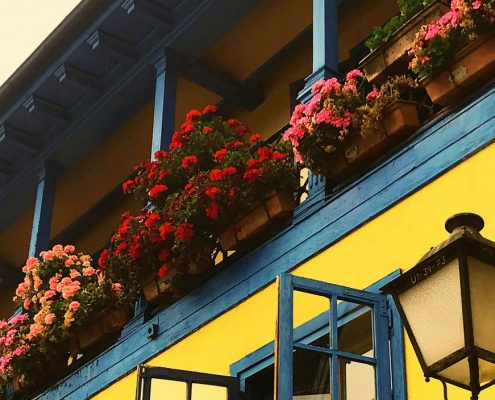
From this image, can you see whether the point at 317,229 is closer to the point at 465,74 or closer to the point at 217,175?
the point at 217,175

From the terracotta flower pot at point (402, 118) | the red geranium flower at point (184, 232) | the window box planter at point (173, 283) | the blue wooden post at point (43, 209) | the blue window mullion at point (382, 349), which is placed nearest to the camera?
the blue window mullion at point (382, 349)

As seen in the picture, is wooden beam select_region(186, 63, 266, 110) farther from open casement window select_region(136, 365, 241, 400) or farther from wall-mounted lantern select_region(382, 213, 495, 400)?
wall-mounted lantern select_region(382, 213, 495, 400)

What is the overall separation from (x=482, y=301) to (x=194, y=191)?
4.12m

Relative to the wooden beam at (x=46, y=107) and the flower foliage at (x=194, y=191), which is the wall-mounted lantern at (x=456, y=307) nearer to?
the flower foliage at (x=194, y=191)

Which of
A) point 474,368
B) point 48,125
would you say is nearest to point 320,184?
point 474,368

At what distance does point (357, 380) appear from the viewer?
21.2 feet

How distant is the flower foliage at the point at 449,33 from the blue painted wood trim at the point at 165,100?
3.33 meters

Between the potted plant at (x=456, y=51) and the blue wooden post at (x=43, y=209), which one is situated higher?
the blue wooden post at (x=43, y=209)

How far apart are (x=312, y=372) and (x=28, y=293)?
15.2ft

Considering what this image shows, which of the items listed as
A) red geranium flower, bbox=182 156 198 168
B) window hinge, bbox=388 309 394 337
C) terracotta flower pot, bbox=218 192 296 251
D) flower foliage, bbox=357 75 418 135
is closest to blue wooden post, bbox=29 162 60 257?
red geranium flower, bbox=182 156 198 168

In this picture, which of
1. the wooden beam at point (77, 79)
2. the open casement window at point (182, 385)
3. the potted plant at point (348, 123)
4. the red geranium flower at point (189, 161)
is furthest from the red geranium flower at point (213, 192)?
the wooden beam at point (77, 79)

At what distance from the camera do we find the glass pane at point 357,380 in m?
6.42

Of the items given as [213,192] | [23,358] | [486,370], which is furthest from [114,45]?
[486,370]

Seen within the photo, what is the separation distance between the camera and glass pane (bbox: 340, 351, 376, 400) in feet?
21.1
